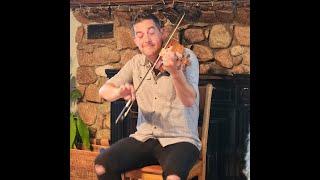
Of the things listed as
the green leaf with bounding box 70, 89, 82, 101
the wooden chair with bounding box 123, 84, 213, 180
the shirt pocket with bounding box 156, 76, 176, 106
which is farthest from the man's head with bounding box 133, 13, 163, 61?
the green leaf with bounding box 70, 89, 82, 101

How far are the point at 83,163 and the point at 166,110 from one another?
1.91 ft

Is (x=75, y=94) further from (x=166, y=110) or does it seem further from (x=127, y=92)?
(x=166, y=110)

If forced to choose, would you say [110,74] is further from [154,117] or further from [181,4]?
[181,4]

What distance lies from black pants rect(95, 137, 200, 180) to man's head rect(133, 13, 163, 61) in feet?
1.49

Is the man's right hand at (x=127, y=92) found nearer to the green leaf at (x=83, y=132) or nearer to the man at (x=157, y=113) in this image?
the man at (x=157, y=113)

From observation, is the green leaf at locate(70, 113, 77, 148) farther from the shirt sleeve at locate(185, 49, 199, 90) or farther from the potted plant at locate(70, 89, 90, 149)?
the shirt sleeve at locate(185, 49, 199, 90)

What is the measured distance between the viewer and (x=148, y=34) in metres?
2.85

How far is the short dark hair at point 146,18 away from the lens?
284 cm

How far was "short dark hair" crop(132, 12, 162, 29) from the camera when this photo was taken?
2.84m

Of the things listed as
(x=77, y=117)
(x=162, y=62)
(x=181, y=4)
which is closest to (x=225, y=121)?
(x=162, y=62)

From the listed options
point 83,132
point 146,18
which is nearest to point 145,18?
point 146,18

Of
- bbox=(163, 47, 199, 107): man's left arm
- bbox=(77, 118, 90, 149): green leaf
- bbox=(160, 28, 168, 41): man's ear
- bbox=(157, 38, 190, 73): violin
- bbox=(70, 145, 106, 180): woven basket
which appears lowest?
bbox=(70, 145, 106, 180): woven basket

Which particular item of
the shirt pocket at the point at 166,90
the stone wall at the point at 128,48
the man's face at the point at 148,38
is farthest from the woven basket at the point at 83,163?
the man's face at the point at 148,38
